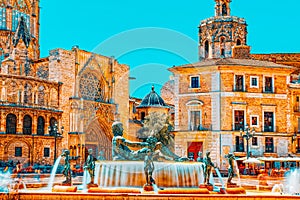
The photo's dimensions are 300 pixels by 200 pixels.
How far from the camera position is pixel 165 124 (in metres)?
39.3

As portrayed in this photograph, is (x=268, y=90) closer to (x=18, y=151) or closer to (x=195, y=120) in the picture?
(x=195, y=120)

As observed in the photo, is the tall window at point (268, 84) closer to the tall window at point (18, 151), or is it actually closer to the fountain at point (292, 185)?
the fountain at point (292, 185)

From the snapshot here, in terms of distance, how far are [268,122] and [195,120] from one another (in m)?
6.28

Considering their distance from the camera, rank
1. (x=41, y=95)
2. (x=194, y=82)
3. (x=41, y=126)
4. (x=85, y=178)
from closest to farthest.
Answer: (x=85, y=178), (x=194, y=82), (x=41, y=126), (x=41, y=95)

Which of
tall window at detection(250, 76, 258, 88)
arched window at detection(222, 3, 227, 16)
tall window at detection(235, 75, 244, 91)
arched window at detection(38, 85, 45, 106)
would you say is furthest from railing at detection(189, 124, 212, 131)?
arched window at detection(222, 3, 227, 16)

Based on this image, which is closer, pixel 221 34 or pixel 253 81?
pixel 253 81

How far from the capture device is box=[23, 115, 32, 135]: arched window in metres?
44.8

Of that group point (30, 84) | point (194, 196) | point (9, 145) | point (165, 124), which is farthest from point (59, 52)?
point (194, 196)

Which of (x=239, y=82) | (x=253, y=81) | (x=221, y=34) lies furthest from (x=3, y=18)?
(x=253, y=81)

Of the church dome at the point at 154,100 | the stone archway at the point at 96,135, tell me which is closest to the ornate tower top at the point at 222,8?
the church dome at the point at 154,100

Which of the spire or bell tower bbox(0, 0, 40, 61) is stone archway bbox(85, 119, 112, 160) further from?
the spire

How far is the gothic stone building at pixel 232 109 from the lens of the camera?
39.6 meters

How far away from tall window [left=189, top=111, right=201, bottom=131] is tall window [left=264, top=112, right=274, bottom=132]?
18.7 feet

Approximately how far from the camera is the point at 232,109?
39.9 metres
